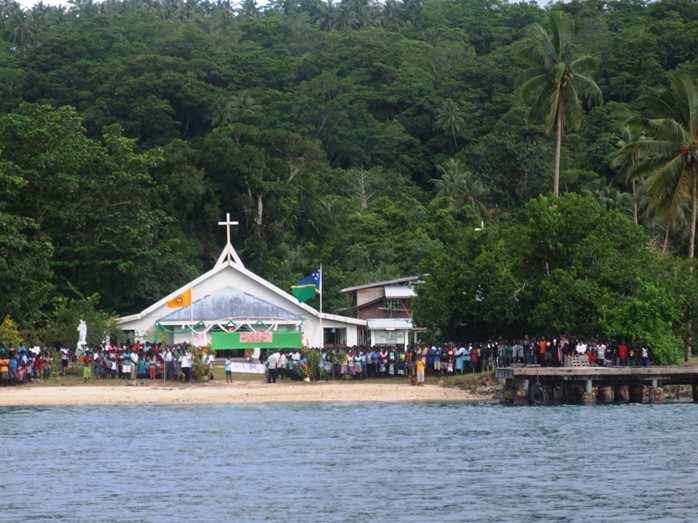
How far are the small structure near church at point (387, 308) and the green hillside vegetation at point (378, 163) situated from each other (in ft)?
14.0

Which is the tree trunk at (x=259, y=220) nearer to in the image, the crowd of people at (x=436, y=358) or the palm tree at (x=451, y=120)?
the crowd of people at (x=436, y=358)

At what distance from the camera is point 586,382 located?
5284 centimetres

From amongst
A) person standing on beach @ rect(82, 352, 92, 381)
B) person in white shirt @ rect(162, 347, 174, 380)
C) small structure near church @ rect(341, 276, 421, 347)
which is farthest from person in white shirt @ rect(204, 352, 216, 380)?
small structure near church @ rect(341, 276, 421, 347)

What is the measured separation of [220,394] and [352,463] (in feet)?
63.6

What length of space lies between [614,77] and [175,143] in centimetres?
4191

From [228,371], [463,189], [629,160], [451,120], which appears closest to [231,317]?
→ [228,371]

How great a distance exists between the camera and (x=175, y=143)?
8675 cm

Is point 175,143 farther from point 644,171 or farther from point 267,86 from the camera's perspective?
point 267,86

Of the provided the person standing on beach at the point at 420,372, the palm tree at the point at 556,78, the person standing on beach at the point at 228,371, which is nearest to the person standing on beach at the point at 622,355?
the person standing on beach at the point at 420,372

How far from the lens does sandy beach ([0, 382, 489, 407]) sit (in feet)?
179

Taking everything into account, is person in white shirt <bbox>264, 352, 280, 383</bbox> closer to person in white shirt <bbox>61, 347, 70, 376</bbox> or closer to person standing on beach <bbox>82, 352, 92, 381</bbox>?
person standing on beach <bbox>82, 352, 92, 381</bbox>

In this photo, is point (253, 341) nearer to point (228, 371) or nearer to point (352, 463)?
point (228, 371)

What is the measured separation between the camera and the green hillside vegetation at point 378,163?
58969mm

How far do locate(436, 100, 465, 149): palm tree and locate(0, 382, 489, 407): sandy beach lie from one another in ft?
204
